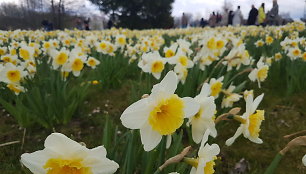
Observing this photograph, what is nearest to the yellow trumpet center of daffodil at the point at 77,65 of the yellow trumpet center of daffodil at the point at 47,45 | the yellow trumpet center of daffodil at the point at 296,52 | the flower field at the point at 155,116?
the flower field at the point at 155,116

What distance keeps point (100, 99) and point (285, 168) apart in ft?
8.22

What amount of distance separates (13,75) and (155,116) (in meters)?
2.21

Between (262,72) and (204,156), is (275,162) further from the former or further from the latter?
(262,72)

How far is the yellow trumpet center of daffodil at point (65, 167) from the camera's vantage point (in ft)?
2.84

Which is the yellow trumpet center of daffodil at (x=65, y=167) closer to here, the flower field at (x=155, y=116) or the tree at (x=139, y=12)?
the flower field at (x=155, y=116)

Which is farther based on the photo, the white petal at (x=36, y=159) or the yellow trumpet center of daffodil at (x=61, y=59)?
the yellow trumpet center of daffodil at (x=61, y=59)

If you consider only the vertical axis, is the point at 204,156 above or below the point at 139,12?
below

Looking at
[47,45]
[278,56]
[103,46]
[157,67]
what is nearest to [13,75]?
[157,67]

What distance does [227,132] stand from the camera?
9.80 ft

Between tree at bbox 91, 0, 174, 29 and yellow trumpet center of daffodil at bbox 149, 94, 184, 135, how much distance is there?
2706 centimetres

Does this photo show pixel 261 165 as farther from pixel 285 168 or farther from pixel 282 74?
pixel 282 74

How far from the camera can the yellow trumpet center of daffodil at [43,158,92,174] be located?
34.1 inches

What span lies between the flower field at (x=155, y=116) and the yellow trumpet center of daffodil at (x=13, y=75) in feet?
0.04

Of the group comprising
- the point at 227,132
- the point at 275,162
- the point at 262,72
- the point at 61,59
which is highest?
the point at 61,59
